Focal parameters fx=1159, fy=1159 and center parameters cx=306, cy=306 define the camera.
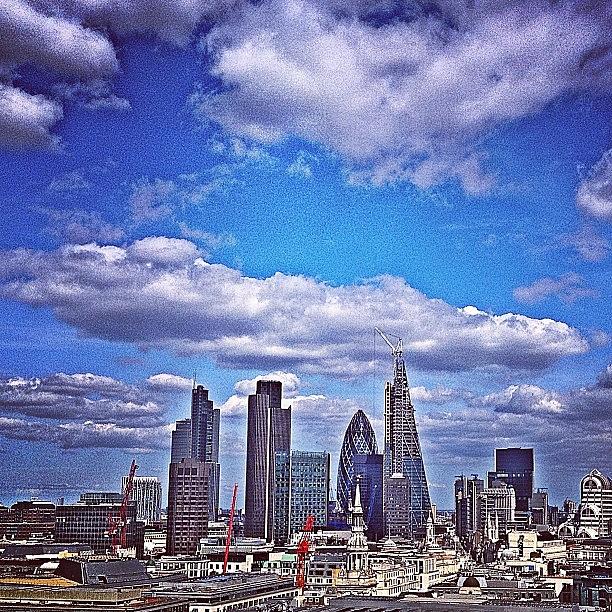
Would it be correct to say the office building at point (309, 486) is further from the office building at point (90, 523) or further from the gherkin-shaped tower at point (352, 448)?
the gherkin-shaped tower at point (352, 448)

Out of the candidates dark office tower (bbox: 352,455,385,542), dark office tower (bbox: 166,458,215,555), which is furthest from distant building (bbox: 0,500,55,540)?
dark office tower (bbox: 352,455,385,542)

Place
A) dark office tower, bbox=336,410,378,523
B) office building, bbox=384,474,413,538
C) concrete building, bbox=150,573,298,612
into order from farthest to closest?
dark office tower, bbox=336,410,378,523 < office building, bbox=384,474,413,538 < concrete building, bbox=150,573,298,612

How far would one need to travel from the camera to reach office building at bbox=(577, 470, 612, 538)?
395 ft

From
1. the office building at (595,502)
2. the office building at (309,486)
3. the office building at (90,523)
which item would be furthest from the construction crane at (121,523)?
the office building at (595,502)

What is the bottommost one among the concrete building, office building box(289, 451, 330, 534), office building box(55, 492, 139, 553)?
the concrete building

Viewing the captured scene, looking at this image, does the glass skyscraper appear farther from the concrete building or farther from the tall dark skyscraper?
the concrete building

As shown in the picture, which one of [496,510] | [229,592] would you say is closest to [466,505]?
[496,510]

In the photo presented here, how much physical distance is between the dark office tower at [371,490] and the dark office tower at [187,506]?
102 ft

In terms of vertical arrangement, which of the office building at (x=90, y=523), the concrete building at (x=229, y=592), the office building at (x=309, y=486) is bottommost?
the concrete building at (x=229, y=592)

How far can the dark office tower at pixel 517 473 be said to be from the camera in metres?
146

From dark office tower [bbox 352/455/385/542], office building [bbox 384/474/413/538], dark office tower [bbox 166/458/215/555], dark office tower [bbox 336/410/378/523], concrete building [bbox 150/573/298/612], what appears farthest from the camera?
dark office tower [bbox 336/410/378/523]

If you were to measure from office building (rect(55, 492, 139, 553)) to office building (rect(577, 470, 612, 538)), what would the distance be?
46.8m

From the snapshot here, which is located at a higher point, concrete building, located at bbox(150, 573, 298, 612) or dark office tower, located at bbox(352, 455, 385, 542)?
dark office tower, located at bbox(352, 455, 385, 542)

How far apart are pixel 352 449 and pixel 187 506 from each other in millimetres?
67306
